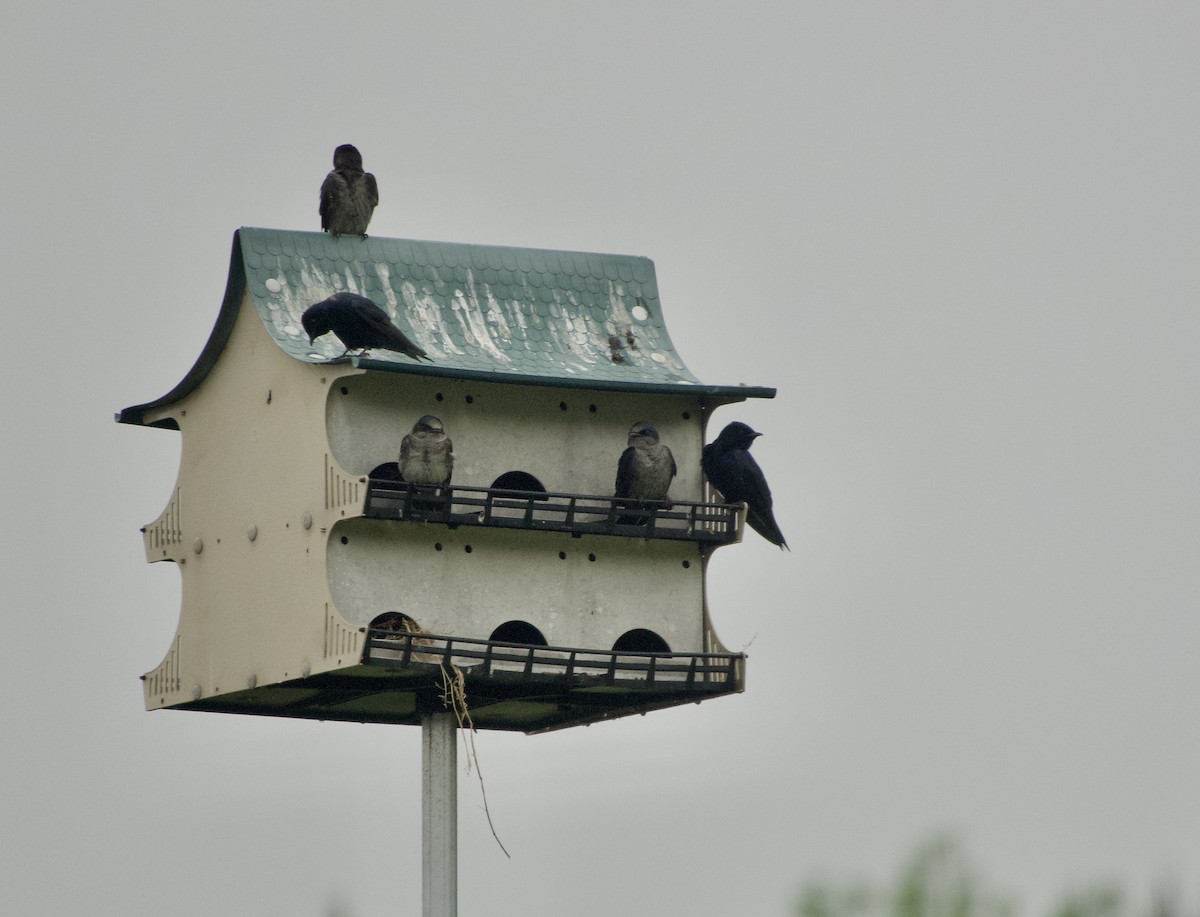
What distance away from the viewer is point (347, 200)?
18.4m

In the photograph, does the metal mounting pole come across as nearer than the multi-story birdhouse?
No

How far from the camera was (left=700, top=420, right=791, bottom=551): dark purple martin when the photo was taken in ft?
59.0

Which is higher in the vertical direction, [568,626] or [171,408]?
[171,408]

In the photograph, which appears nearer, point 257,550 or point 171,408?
point 257,550

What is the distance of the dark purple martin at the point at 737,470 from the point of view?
59.0 ft

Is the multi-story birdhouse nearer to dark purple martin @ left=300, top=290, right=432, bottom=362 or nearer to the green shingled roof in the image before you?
the green shingled roof

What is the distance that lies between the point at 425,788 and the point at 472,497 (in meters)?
2.33

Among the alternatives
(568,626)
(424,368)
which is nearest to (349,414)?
(424,368)

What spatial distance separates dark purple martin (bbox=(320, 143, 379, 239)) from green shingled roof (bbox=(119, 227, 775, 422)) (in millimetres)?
106

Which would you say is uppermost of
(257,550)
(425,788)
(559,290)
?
(559,290)

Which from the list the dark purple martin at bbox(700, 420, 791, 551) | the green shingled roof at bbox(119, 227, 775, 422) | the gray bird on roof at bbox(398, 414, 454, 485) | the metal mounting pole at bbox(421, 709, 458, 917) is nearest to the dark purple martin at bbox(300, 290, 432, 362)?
the green shingled roof at bbox(119, 227, 775, 422)

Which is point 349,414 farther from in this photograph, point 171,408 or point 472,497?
point 171,408

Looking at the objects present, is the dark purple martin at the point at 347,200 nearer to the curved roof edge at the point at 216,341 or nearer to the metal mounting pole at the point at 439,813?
the curved roof edge at the point at 216,341

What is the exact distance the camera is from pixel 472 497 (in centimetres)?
1728
